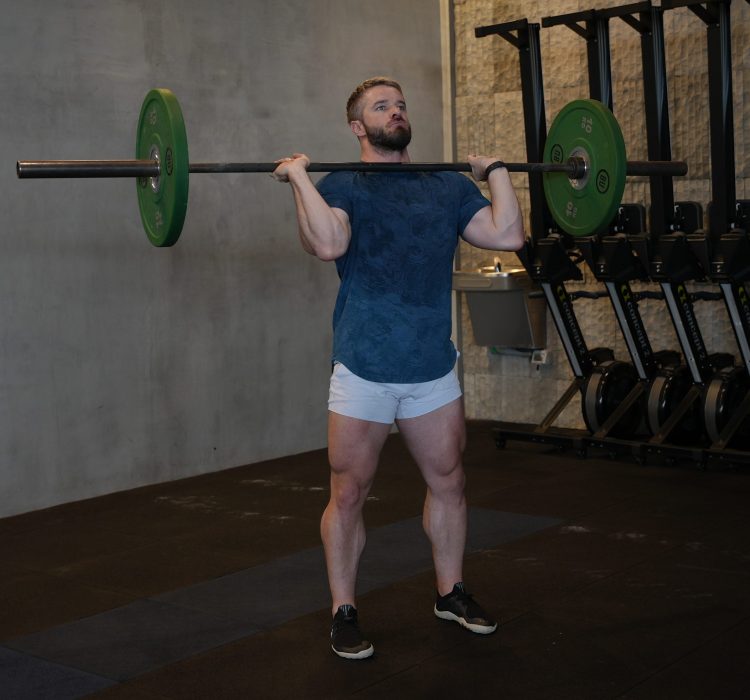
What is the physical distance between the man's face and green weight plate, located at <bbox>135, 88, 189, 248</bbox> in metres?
0.45

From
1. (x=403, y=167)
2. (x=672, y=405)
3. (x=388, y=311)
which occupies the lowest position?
(x=672, y=405)

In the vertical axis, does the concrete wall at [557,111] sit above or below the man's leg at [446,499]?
above

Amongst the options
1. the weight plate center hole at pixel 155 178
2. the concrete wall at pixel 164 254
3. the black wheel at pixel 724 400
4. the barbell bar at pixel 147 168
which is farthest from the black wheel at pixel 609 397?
the weight plate center hole at pixel 155 178

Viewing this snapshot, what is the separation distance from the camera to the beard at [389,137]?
107 inches

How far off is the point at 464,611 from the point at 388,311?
2.66 ft

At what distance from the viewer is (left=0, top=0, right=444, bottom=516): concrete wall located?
445 centimetres

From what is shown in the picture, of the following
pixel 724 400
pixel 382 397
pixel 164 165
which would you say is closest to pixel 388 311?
pixel 382 397

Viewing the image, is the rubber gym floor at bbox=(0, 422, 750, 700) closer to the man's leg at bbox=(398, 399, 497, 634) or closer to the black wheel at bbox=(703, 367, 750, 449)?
the man's leg at bbox=(398, 399, 497, 634)

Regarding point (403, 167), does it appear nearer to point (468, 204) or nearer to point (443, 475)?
point (468, 204)

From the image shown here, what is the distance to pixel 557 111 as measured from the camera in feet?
19.7

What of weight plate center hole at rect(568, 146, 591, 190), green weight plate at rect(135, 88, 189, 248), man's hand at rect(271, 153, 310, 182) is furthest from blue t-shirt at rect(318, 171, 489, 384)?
weight plate center hole at rect(568, 146, 591, 190)

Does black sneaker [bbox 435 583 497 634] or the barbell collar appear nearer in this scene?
the barbell collar

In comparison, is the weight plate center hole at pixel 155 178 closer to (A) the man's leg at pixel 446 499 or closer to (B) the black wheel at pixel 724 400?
(A) the man's leg at pixel 446 499

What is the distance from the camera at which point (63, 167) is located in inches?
101
